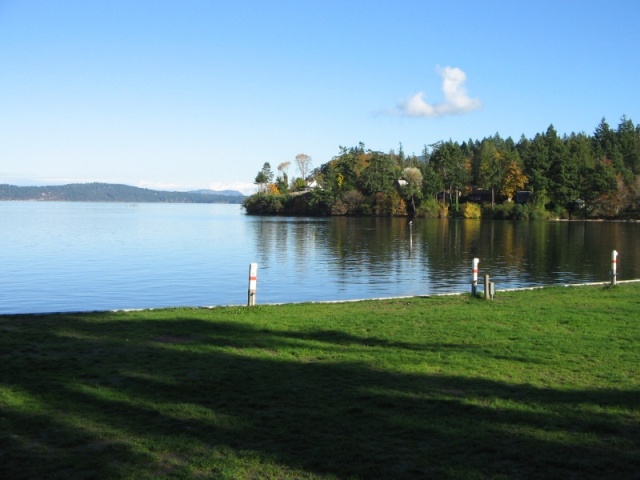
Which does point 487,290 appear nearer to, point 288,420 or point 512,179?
point 288,420

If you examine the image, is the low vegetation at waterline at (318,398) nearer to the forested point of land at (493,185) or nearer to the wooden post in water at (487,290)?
the wooden post in water at (487,290)

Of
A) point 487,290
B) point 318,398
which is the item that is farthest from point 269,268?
point 318,398

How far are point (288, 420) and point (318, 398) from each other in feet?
3.08

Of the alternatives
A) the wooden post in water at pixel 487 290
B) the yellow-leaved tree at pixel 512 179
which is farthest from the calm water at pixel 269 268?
the yellow-leaved tree at pixel 512 179

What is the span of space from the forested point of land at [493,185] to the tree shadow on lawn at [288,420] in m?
104

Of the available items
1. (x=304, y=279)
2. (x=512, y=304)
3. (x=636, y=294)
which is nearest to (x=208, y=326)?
(x=512, y=304)

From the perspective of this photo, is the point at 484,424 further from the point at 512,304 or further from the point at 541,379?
the point at 512,304

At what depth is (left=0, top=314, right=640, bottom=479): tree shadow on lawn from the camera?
19.5ft

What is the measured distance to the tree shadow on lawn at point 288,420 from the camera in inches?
234

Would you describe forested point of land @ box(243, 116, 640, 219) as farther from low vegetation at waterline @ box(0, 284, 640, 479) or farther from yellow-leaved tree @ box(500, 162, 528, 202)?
low vegetation at waterline @ box(0, 284, 640, 479)

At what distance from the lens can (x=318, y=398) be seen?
318 inches

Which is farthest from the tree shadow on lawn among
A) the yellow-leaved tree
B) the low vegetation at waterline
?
the yellow-leaved tree

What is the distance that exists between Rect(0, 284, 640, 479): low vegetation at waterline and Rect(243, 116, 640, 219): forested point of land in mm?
100468

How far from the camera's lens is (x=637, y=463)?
596 centimetres
